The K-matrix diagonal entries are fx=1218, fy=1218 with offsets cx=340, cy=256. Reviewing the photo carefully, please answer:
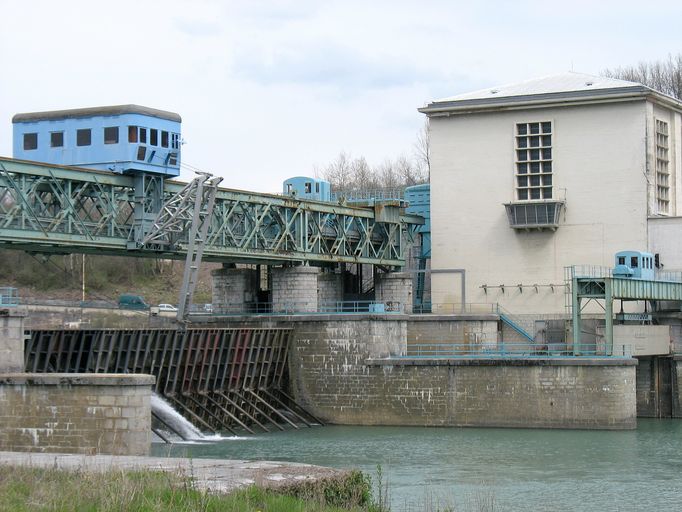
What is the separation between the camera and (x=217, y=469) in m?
20.6

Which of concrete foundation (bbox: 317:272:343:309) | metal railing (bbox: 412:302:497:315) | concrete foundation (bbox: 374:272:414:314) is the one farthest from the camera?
concrete foundation (bbox: 317:272:343:309)

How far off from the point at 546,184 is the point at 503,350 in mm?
12660

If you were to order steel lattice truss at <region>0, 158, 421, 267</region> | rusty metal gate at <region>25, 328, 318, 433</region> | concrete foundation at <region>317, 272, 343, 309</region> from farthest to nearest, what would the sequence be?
concrete foundation at <region>317, 272, 343, 309</region>, rusty metal gate at <region>25, 328, 318, 433</region>, steel lattice truss at <region>0, 158, 421, 267</region>

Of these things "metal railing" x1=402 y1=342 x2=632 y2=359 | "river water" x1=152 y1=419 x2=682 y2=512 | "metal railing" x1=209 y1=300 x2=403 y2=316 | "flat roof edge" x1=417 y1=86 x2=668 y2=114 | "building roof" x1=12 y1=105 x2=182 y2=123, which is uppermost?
"flat roof edge" x1=417 y1=86 x2=668 y2=114

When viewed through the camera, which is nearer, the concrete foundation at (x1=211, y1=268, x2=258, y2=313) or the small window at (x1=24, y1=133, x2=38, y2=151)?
the small window at (x1=24, y1=133, x2=38, y2=151)

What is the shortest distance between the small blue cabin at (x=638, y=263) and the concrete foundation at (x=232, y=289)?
17672 millimetres

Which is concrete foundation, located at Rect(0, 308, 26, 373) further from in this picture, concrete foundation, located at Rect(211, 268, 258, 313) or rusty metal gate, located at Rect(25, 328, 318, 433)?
concrete foundation, located at Rect(211, 268, 258, 313)

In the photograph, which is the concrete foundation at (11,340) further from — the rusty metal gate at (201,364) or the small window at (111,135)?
the small window at (111,135)

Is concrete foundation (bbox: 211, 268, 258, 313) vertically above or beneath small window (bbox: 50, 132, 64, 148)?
beneath

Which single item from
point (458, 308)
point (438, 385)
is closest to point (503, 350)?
point (438, 385)

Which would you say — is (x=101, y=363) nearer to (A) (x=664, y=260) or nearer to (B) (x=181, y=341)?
(B) (x=181, y=341)

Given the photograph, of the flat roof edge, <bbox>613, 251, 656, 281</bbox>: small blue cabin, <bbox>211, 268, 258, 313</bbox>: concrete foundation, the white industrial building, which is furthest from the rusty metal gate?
the flat roof edge

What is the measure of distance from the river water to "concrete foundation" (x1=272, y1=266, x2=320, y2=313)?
7.73 m

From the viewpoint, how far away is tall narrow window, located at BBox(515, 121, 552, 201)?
60.8 m
